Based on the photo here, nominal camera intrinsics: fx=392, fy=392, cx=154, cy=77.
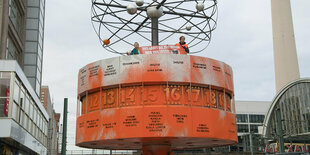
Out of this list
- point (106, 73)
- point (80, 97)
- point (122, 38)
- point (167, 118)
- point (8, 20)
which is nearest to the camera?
point (167, 118)

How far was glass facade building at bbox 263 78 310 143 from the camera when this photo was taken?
6388 cm

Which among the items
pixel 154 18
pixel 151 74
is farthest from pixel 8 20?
pixel 151 74

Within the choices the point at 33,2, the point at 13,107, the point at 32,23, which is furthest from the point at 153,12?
the point at 33,2

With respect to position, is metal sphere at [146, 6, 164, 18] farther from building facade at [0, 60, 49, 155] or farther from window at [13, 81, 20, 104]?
window at [13, 81, 20, 104]

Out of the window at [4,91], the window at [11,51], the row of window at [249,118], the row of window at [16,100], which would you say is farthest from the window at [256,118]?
the window at [4,91]

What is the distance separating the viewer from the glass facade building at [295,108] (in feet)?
210

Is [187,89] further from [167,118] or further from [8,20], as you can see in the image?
[8,20]

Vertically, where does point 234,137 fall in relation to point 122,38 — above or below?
below

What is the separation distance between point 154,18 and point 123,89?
5294 mm

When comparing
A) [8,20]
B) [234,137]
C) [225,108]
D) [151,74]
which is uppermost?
[8,20]

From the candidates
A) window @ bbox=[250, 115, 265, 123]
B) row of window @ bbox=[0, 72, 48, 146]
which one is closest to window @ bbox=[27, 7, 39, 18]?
row of window @ bbox=[0, 72, 48, 146]

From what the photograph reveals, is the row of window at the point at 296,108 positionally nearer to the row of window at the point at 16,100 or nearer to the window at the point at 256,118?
the row of window at the point at 16,100

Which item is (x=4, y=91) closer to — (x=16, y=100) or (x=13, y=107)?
(x=16, y=100)

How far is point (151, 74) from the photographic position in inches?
755
